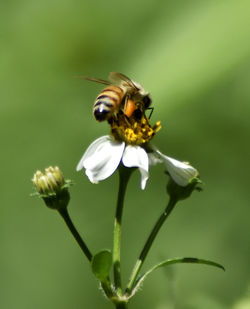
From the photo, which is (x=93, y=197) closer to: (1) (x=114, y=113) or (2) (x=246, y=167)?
(2) (x=246, y=167)

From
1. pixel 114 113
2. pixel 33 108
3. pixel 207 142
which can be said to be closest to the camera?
pixel 114 113

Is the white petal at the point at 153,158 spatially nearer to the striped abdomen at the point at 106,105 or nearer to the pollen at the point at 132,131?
the pollen at the point at 132,131

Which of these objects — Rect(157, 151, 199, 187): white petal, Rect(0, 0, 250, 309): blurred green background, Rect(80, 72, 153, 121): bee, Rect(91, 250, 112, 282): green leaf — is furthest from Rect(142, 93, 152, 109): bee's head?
Rect(0, 0, 250, 309): blurred green background

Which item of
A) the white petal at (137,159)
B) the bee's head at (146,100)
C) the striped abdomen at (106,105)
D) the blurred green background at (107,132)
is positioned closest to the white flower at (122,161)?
the white petal at (137,159)

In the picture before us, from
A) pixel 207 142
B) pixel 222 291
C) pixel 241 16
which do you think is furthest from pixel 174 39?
pixel 222 291

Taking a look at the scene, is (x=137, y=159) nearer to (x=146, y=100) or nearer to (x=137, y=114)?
(x=137, y=114)

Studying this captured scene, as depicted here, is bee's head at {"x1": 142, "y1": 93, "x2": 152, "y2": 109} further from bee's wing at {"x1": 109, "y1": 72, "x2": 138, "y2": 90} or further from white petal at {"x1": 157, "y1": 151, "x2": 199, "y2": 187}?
white petal at {"x1": 157, "y1": 151, "x2": 199, "y2": 187}
